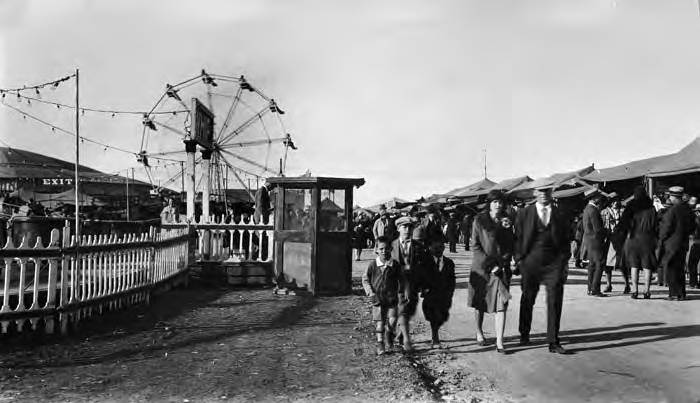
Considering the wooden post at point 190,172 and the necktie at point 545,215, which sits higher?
the wooden post at point 190,172

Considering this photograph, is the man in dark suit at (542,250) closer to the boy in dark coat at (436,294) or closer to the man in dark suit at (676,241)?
the boy in dark coat at (436,294)

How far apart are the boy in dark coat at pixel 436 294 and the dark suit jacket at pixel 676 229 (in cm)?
537

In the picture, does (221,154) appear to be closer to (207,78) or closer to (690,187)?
(207,78)

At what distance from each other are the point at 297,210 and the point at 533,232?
18.9ft

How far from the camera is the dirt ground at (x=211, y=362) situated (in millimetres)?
4582

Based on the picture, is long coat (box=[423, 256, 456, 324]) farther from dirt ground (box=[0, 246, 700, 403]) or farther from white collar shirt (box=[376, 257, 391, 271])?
white collar shirt (box=[376, 257, 391, 271])

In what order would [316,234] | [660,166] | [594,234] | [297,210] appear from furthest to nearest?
[660,166] → [297,210] → [316,234] → [594,234]

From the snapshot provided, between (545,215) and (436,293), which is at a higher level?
(545,215)

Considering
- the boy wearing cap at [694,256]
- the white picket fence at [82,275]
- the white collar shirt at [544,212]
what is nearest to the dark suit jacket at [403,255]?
the white collar shirt at [544,212]

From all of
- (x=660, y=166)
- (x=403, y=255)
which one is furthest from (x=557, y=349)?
(x=660, y=166)

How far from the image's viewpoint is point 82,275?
7.59 metres

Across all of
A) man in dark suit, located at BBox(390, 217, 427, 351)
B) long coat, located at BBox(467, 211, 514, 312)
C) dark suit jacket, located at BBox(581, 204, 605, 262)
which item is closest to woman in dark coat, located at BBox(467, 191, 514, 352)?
long coat, located at BBox(467, 211, 514, 312)

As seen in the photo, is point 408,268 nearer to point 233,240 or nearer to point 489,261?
point 489,261

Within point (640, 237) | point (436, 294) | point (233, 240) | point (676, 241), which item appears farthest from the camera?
point (233, 240)
